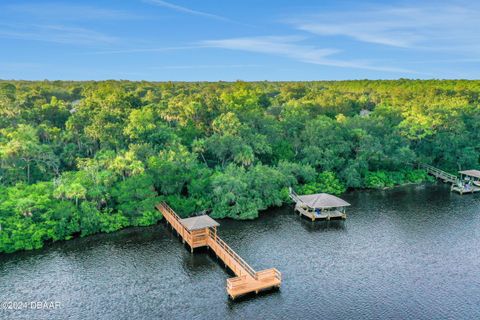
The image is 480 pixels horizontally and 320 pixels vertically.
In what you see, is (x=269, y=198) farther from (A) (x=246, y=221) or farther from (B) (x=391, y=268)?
(B) (x=391, y=268)

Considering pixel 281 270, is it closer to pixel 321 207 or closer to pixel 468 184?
pixel 321 207

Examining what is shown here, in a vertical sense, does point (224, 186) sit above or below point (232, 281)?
above

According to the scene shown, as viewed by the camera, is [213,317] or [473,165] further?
[473,165]

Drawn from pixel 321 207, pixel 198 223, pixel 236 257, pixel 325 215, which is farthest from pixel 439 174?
pixel 198 223

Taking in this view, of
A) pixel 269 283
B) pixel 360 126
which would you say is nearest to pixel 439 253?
pixel 269 283

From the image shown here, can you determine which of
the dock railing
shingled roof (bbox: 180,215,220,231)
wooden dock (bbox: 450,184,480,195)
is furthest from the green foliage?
the dock railing

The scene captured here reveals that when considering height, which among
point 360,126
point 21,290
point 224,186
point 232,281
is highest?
point 360,126

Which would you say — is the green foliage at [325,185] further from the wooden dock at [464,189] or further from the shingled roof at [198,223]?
the shingled roof at [198,223]

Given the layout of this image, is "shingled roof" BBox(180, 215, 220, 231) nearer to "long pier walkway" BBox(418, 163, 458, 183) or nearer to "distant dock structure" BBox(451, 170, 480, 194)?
"distant dock structure" BBox(451, 170, 480, 194)
